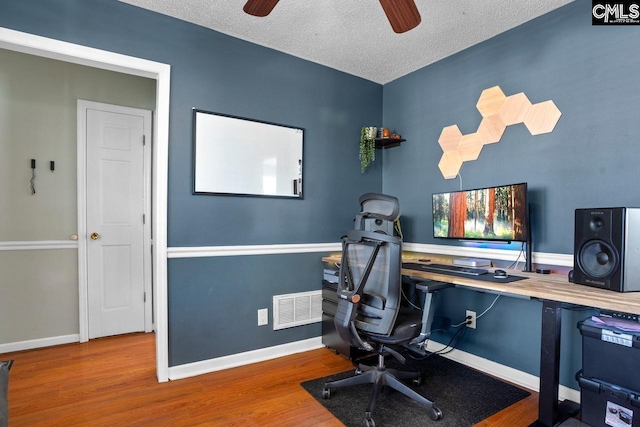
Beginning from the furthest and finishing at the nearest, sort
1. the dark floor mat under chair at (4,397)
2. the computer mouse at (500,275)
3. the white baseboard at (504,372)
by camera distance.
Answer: the white baseboard at (504,372), the computer mouse at (500,275), the dark floor mat under chair at (4,397)

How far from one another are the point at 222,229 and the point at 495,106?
229cm

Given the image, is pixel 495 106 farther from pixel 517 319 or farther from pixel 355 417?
pixel 355 417

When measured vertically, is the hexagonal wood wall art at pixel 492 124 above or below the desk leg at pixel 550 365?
above

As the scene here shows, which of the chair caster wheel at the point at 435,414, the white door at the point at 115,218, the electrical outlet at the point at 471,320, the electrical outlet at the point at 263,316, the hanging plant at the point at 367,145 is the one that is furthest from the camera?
the hanging plant at the point at 367,145

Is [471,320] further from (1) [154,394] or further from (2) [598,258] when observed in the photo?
(1) [154,394]

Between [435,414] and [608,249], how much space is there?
1.23 meters

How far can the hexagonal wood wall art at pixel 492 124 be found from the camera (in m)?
2.25

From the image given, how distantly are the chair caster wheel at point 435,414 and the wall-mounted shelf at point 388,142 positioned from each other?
2218 mm

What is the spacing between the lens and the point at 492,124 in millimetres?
2535

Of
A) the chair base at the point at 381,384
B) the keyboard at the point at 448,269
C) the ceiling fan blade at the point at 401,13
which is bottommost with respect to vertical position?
the chair base at the point at 381,384

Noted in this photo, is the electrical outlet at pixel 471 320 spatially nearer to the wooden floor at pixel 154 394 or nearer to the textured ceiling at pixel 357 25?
the wooden floor at pixel 154 394

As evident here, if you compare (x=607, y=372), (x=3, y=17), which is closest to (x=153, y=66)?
(x=3, y=17)

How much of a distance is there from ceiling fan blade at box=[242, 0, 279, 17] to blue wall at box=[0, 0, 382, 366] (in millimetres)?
931

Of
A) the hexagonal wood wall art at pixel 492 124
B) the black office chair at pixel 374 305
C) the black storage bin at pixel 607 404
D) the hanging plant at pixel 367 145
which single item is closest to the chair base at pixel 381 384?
the black office chair at pixel 374 305
